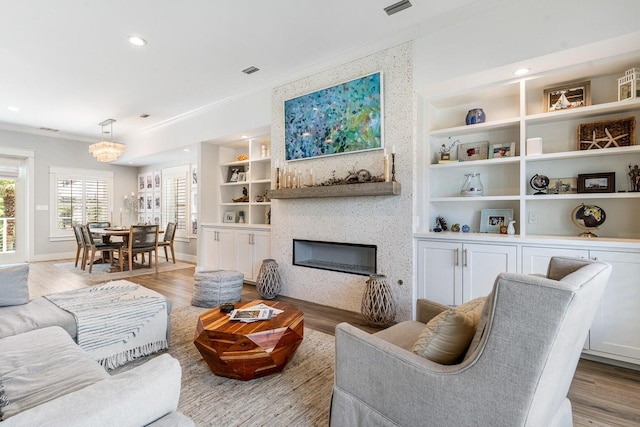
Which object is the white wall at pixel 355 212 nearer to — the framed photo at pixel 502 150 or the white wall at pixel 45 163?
the framed photo at pixel 502 150

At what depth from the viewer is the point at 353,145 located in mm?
3723

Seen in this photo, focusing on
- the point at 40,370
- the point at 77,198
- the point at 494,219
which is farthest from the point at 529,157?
the point at 77,198

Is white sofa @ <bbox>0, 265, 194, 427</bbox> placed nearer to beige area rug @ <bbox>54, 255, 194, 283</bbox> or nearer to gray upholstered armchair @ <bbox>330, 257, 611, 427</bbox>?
gray upholstered armchair @ <bbox>330, 257, 611, 427</bbox>

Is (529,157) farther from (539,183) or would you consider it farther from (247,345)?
(247,345)

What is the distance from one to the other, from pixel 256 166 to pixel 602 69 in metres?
4.49

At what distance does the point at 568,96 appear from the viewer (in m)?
2.91

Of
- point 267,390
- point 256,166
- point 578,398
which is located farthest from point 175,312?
point 578,398

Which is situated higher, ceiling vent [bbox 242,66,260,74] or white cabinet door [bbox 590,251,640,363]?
ceiling vent [bbox 242,66,260,74]

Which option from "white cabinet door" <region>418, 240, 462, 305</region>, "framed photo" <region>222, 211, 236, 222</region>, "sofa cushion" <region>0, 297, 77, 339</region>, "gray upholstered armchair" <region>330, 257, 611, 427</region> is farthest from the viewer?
"framed photo" <region>222, 211, 236, 222</region>

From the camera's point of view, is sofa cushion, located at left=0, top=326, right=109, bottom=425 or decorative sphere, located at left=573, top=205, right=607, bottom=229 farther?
decorative sphere, located at left=573, top=205, right=607, bottom=229

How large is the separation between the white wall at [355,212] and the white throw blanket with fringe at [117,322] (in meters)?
1.91

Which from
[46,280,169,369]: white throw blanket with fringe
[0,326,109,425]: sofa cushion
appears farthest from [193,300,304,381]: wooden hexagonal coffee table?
[0,326,109,425]: sofa cushion

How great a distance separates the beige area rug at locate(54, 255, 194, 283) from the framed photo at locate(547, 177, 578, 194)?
6222mm

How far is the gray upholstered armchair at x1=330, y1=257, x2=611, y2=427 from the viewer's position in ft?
3.30
